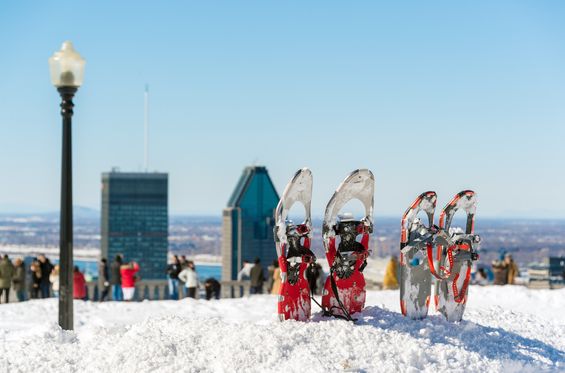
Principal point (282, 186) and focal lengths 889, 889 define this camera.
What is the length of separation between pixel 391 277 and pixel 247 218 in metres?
112

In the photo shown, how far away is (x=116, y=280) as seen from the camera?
2048 centimetres

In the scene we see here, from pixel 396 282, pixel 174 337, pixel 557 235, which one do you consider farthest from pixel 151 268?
pixel 174 337

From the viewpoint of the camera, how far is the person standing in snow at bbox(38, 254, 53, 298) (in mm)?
20609

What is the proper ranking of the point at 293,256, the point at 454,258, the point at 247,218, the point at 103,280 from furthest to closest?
1. the point at 247,218
2. the point at 103,280
3. the point at 454,258
4. the point at 293,256

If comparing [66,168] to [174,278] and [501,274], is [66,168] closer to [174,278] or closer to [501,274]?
[174,278]

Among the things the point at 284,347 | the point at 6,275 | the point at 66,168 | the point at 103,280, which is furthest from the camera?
the point at 103,280

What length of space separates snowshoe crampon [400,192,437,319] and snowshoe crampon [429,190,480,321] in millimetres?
258

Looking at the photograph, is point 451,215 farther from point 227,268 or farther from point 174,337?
point 227,268

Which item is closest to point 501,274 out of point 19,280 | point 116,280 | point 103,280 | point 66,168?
point 116,280

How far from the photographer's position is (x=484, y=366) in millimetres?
10547

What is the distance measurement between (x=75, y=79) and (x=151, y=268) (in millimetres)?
172254

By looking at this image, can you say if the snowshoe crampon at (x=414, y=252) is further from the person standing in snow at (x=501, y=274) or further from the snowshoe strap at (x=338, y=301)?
the person standing in snow at (x=501, y=274)

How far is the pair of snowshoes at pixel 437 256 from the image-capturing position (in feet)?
41.0

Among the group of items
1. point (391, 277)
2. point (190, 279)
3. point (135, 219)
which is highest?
point (135, 219)
